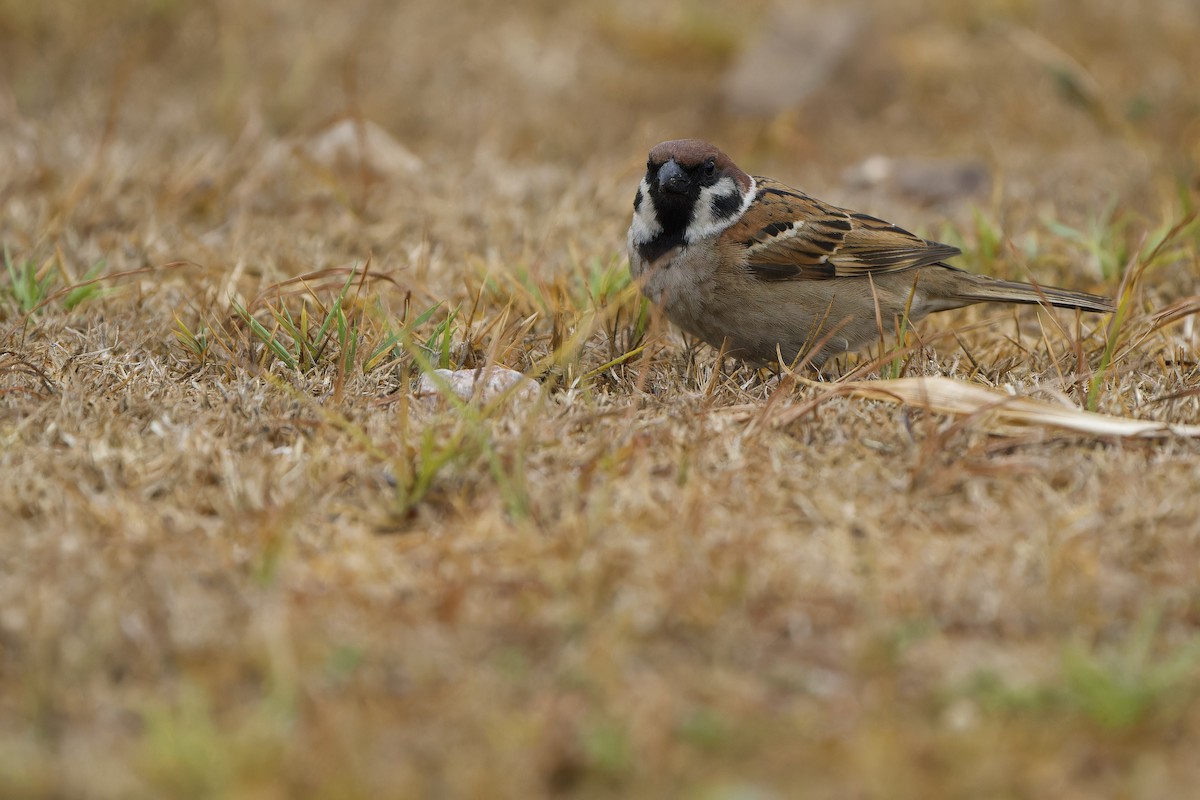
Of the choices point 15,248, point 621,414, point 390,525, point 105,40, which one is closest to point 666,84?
point 105,40

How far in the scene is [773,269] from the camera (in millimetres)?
4332

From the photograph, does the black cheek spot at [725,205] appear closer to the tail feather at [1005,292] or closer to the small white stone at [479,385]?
the tail feather at [1005,292]

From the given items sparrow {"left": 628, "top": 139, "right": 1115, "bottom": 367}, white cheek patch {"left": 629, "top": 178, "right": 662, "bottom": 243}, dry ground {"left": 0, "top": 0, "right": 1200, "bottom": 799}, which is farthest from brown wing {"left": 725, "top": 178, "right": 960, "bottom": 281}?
dry ground {"left": 0, "top": 0, "right": 1200, "bottom": 799}

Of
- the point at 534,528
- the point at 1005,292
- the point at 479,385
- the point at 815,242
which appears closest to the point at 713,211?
the point at 815,242

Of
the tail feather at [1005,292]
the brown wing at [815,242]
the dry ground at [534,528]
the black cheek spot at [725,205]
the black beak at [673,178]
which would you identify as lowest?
the dry ground at [534,528]

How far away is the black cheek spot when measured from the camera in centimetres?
439

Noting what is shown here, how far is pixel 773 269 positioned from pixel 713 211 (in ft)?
0.94

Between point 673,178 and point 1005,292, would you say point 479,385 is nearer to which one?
point 673,178

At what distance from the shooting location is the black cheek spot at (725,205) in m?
4.39

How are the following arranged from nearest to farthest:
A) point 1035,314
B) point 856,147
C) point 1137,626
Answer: point 1137,626
point 1035,314
point 856,147

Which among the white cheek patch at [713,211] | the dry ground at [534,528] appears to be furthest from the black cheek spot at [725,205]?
the dry ground at [534,528]

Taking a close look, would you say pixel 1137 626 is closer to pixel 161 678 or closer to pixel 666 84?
pixel 161 678

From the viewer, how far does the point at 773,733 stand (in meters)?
2.35

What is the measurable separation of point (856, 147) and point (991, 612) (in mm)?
5224
